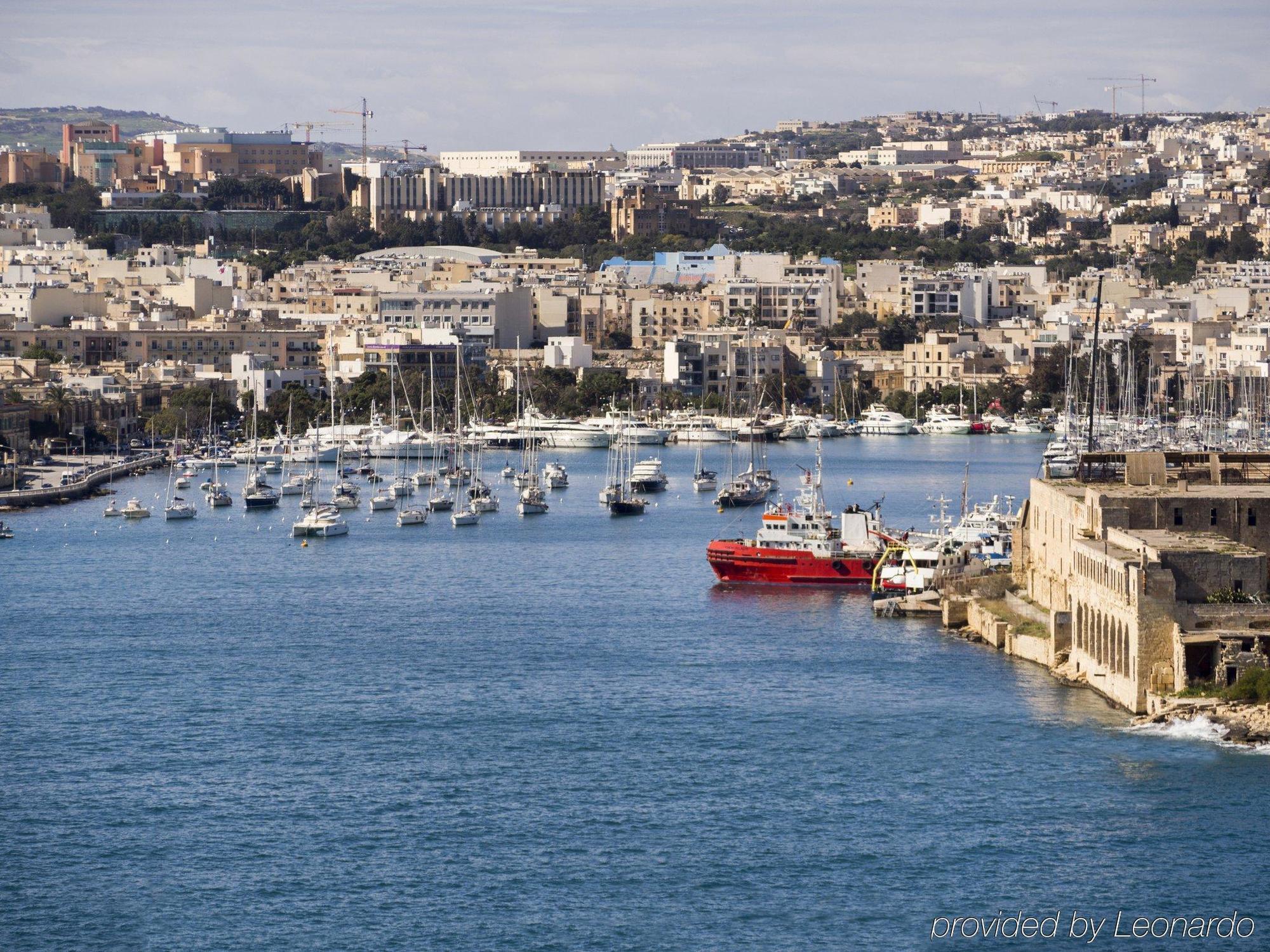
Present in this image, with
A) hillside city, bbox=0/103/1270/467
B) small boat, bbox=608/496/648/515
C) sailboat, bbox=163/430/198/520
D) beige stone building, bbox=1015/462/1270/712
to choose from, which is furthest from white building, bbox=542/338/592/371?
beige stone building, bbox=1015/462/1270/712

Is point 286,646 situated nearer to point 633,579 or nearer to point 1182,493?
point 633,579

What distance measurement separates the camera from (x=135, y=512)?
42156 mm

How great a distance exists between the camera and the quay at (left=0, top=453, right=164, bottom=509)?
44.1 metres

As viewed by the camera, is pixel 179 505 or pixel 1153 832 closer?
pixel 1153 832

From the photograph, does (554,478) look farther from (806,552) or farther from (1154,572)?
(1154,572)

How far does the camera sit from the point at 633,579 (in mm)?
33312

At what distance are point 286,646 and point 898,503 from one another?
16330 millimetres

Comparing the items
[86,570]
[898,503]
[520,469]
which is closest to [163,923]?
[86,570]

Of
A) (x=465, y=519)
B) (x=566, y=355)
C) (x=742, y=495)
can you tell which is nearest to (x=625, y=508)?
(x=742, y=495)

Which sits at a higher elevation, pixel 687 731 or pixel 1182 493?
pixel 1182 493

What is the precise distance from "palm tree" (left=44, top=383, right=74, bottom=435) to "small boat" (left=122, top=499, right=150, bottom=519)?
13616mm

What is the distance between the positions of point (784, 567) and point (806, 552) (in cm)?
31

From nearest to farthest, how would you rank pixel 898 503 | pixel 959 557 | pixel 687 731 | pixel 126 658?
pixel 687 731 → pixel 126 658 → pixel 959 557 → pixel 898 503

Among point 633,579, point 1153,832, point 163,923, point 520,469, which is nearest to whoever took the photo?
point 163,923
